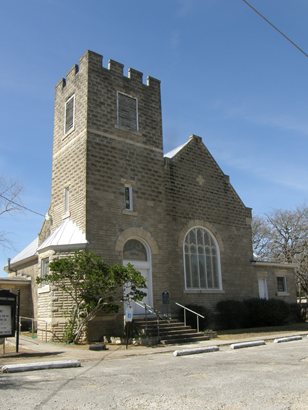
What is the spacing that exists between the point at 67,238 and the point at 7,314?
5.32 metres

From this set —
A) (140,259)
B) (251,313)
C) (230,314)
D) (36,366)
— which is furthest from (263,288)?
(36,366)

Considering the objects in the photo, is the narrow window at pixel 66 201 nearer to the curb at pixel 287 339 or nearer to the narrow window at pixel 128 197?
the narrow window at pixel 128 197

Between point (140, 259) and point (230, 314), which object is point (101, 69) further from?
point (230, 314)

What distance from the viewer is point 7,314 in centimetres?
1393

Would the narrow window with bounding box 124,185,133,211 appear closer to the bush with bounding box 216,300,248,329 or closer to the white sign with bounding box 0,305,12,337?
the bush with bounding box 216,300,248,329

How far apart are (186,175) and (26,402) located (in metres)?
18.3

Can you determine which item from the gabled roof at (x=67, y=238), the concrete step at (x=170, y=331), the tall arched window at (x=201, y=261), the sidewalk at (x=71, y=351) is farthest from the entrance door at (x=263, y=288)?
the gabled roof at (x=67, y=238)

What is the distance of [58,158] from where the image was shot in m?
22.1

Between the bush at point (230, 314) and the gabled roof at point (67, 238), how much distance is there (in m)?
8.95

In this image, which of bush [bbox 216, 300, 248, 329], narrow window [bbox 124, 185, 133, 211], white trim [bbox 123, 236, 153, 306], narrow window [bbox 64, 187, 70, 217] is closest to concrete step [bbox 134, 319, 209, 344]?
white trim [bbox 123, 236, 153, 306]

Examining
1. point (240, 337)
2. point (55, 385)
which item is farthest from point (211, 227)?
point (55, 385)

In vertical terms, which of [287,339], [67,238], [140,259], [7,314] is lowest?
[287,339]

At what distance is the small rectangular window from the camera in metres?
28.3

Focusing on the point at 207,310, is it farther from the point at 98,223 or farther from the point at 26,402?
the point at 26,402
